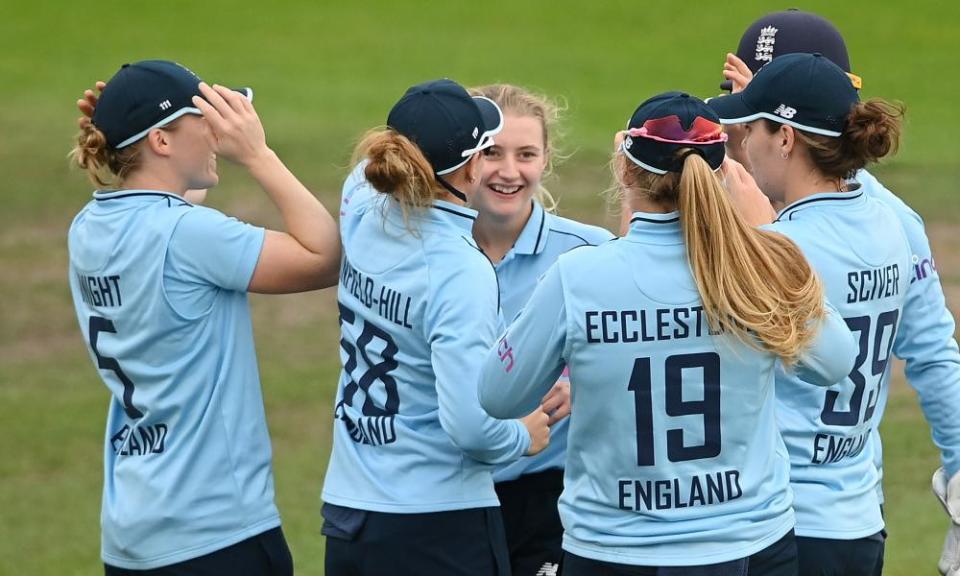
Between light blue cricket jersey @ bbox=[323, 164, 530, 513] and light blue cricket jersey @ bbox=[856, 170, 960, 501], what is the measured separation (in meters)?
1.19

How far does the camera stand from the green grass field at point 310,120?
7840 millimetres

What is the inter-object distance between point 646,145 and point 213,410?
4.53 ft

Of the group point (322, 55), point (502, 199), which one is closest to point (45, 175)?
point (322, 55)

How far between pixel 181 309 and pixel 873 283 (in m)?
1.82

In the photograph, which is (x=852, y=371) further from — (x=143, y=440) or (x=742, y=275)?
(x=143, y=440)

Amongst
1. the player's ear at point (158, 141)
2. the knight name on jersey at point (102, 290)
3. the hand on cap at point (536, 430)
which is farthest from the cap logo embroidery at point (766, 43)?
the knight name on jersey at point (102, 290)

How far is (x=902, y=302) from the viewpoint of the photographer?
399 centimetres

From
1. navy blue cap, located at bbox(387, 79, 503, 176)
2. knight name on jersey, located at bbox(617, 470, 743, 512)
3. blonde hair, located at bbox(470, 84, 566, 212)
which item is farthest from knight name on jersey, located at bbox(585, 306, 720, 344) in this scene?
blonde hair, located at bbox(470, 84, 566, 212)

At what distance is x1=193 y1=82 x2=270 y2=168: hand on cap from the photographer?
3.98 m

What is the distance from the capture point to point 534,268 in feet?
14.7

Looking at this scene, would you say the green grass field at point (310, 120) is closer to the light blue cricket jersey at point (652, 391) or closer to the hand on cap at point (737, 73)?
the light blue cricket jersey at point (652, 391)

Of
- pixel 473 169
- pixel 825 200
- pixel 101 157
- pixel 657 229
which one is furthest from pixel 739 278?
pixel 101 157

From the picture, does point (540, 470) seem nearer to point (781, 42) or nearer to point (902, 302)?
point (902, 302)

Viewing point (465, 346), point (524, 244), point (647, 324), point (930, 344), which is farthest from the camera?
point (524, 244)
